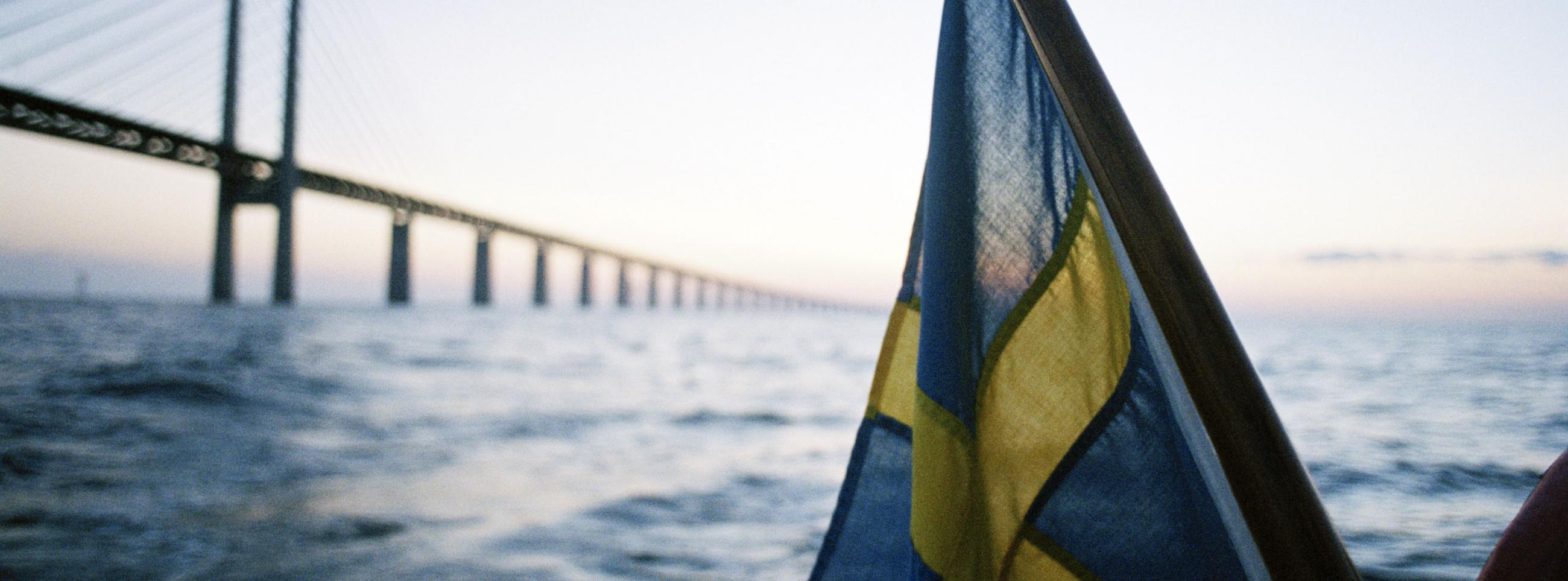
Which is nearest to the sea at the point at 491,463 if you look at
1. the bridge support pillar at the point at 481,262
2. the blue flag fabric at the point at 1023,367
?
the blue flag fabric at the point at 1023,367

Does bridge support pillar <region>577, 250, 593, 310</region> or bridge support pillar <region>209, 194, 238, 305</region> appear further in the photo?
bridge support pillar <region>577, 250, 593, 310</region>

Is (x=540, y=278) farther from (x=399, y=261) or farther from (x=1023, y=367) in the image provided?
(x=1023, y=367)

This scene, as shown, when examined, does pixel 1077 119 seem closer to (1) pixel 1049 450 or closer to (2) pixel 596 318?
(1) pixel 1049 450

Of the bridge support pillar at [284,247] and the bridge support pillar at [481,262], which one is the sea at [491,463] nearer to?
the bridge support pillar at [284,247]

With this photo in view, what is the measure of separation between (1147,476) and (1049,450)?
0.11m

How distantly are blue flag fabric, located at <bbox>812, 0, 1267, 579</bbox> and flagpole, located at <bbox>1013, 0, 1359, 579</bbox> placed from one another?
14 centimetres

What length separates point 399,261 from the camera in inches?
1299

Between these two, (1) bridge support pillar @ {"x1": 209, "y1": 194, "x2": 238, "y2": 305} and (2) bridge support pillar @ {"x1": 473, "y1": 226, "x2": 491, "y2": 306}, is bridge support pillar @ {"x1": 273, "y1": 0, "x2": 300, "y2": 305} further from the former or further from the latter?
(2) bridge support pillar @ {"x1": 473, "y1": 226, "x2": 491, "y2": 306}

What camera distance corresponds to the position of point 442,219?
109ft

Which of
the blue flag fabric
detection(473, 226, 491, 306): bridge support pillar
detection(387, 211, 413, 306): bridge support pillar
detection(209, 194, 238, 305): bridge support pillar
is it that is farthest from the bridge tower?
the blue flag fabric

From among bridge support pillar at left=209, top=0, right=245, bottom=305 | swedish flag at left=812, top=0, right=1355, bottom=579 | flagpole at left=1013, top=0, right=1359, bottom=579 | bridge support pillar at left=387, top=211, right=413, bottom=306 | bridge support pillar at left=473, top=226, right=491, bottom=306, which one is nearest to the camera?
flagpole at left=1013, top=0, right=1359, bottom=579

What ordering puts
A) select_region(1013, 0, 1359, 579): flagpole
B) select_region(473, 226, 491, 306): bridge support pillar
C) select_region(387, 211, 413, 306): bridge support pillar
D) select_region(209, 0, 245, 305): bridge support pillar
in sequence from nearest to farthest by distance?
select_region(1013, 0, 1359, 579): flagpole
select_region(209, 0, 245, 305): bridge support pillar
select_region(387, 211, 413, 306): bridge support pillar
select_region(473, 226, 491, 306): bridge support pillar

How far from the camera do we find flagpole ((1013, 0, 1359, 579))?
2.21ft

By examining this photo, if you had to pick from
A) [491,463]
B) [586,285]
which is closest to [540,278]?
[586,285]
